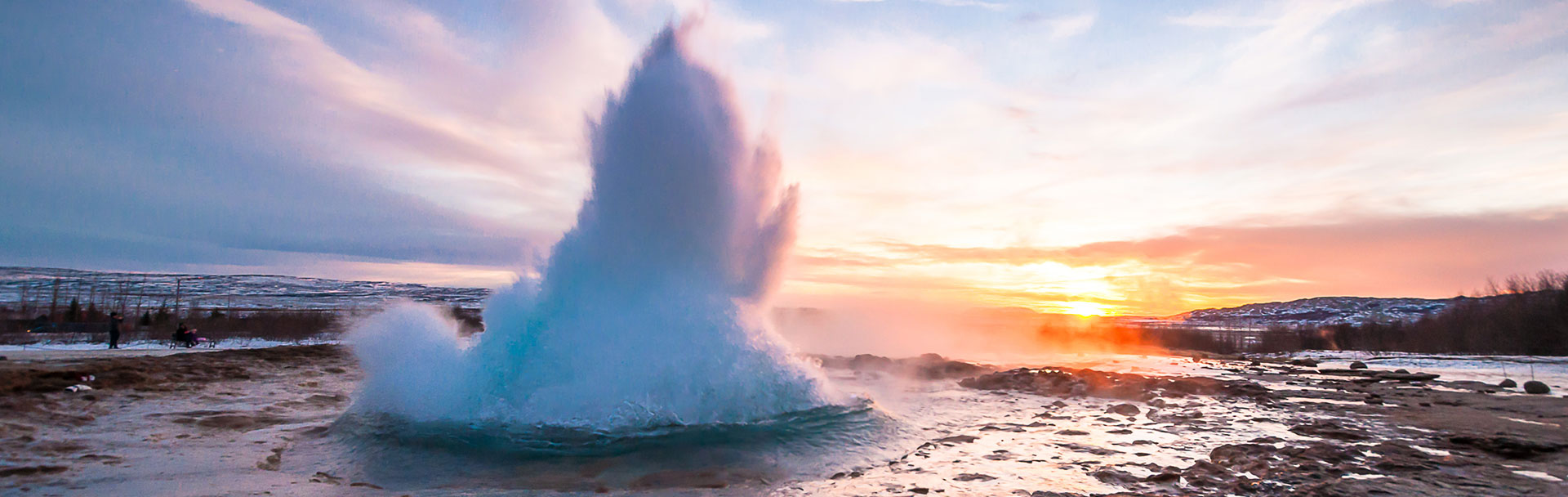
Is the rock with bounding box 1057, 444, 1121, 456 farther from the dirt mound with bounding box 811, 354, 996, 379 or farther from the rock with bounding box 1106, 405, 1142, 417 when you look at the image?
the dirt mound with bounding box 811, 354, 996, 379

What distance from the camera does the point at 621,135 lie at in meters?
12.3

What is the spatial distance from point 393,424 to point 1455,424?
1925cm

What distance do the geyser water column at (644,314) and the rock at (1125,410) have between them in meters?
7.03

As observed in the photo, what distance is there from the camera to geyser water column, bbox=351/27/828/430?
1116 centimetres

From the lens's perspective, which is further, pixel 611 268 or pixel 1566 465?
pixel 611 268

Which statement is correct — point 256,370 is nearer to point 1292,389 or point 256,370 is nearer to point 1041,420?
point 1041,420

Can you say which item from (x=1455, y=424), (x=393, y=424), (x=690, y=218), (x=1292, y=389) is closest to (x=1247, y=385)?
(x=1292, y=389)

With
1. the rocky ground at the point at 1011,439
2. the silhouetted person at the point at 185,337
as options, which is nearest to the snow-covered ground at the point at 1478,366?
the rocky ground at the point at 1011,439

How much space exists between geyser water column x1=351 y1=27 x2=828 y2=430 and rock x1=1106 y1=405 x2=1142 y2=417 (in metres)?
7.03

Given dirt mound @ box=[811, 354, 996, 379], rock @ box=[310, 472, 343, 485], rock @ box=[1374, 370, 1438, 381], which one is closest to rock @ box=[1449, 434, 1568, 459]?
dirt mound @ box=[811, 354, 996, 379]

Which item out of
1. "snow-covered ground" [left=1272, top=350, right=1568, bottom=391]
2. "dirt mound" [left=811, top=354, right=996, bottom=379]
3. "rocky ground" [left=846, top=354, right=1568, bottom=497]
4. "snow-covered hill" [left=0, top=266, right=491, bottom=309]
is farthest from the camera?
"snow-covered hill" [left=0, top=266, right=491, bottom=309]

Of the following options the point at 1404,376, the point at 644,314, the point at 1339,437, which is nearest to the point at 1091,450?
the point at 1339,437

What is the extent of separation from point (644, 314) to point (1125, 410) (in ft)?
36.0

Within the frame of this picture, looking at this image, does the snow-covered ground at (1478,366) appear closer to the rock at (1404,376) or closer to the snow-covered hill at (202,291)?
the rock at (1404,376)
